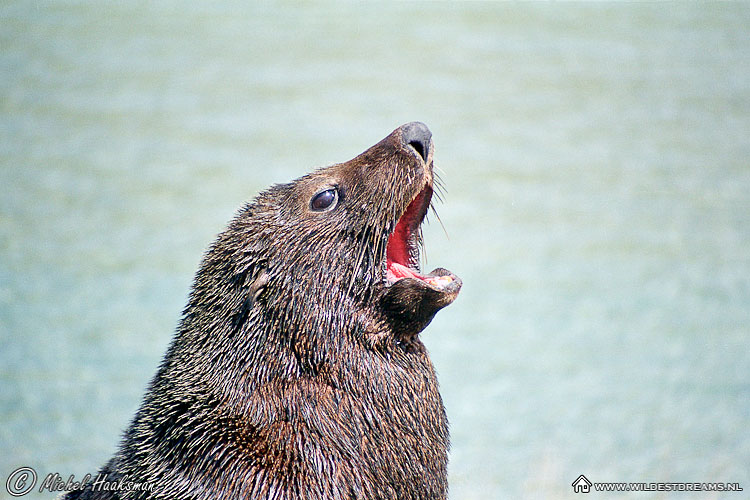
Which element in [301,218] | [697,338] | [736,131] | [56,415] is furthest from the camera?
[736,131]

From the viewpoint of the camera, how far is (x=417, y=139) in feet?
11.6

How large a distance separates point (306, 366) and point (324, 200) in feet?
2.30

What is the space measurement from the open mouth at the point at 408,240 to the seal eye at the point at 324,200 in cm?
29

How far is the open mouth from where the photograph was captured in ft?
11.7

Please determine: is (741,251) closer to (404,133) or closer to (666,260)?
(666,260)

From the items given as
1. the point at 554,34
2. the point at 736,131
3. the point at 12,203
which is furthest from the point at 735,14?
the point at 12,203

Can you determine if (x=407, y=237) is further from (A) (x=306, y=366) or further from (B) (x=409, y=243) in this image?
(A) (x=306, y=366)

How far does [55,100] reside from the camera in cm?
1257

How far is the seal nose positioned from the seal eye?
0.37m

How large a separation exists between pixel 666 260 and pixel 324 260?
30.0 ft

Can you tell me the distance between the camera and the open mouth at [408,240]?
11.7 ft

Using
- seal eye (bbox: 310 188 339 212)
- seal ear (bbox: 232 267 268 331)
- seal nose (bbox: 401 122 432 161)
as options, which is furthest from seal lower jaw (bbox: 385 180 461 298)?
seal ear (bbox: 232 267 268 331)

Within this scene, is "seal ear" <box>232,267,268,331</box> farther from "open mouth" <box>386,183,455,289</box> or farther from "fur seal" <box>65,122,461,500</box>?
"open mouth" <box>386,183,455,289</box>

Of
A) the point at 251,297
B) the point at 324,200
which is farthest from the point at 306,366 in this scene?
the point at 324,200
